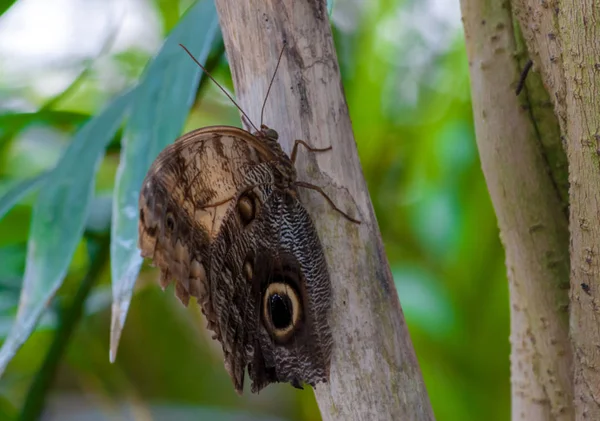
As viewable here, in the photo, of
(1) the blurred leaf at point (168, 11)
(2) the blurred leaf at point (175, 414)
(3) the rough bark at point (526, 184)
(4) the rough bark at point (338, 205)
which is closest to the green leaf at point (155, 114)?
(4) the rough bark at point (338, 205)

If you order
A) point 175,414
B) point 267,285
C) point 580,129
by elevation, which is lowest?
point 175,414

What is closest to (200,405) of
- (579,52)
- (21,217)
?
(21,217)

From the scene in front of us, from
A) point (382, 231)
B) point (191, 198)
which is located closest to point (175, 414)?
point (382, 231)

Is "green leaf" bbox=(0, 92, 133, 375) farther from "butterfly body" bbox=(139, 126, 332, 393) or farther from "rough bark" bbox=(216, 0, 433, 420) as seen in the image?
"rough bark" bbox=(216, 0, 433, 420)

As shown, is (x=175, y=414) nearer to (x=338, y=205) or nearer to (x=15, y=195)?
(x=15, y=195)

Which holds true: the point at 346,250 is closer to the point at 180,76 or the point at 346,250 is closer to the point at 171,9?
the point at 180,76

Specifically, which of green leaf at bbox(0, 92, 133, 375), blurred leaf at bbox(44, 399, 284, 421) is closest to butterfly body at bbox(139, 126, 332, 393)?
green leaf at bbox(0, 92, 133, 375)
